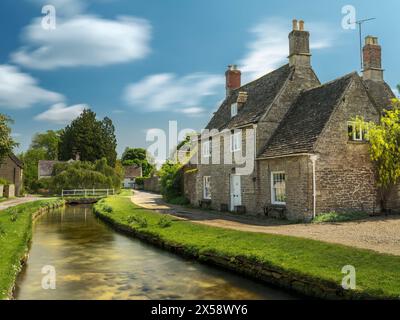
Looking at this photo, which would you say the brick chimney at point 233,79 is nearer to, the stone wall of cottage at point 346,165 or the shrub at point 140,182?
the stone wall of cottage at point 346,165

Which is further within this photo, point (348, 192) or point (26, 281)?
point (348, 192)

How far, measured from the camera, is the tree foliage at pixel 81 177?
5638 centimetres

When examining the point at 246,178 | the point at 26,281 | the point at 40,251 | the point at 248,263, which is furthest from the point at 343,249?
the point at 246,178

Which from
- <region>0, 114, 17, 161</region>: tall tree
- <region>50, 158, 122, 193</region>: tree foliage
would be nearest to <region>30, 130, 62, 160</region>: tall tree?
<region>50, 158, 122, 193</region>: tree foliage

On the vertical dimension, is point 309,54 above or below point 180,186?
above

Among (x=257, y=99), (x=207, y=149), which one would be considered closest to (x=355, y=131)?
(x=257, y=99)

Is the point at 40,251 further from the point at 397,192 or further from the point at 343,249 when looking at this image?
the point at 397,192

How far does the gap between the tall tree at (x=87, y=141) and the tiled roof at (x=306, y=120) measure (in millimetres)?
61393

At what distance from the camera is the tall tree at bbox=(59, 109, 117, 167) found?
79.8m

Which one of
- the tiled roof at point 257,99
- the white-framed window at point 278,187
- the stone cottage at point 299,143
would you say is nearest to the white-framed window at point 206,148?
the stone cottage at point 299,143

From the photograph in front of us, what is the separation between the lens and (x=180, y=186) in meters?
39.1

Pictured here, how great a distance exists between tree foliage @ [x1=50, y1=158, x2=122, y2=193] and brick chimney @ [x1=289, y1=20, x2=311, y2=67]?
127ft

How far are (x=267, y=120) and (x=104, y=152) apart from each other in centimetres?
6150

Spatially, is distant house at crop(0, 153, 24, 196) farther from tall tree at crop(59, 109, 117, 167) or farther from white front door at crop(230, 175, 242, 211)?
white front door at crop(230, 175, 242, 211)
